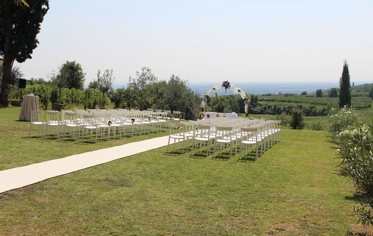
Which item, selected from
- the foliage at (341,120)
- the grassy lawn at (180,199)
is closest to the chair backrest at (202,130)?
the grassy lawn at (180,199)

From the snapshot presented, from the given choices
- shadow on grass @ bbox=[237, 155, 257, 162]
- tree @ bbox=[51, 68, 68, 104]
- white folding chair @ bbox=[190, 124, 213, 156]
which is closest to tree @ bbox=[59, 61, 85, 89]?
tree @ bbox=[51, 68, 68, 104]

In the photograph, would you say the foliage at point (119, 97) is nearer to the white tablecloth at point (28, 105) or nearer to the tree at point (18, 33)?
the tree at point (18, 33)

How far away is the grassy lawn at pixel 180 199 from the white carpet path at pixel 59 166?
0.29 meters

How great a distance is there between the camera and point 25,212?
484cm

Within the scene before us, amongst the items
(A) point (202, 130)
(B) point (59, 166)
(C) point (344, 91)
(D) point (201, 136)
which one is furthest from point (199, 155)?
(C) point (344, 91)

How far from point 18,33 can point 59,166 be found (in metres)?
18.3

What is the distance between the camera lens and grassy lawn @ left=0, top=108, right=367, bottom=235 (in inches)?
181

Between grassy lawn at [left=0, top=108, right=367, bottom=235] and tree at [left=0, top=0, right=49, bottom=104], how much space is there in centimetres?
1543

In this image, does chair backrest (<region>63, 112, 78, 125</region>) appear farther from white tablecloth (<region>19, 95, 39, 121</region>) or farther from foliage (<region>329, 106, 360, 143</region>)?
foliage (<region>329, 106, 360, 143</region>)

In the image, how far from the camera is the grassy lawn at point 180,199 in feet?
15.1

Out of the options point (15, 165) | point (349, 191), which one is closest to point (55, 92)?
point (15, 165)

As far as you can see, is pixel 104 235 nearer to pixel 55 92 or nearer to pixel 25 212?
pixel 25 212

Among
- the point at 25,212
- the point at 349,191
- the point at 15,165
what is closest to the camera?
the point at 25,212

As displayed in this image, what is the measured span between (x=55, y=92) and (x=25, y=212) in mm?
18713
